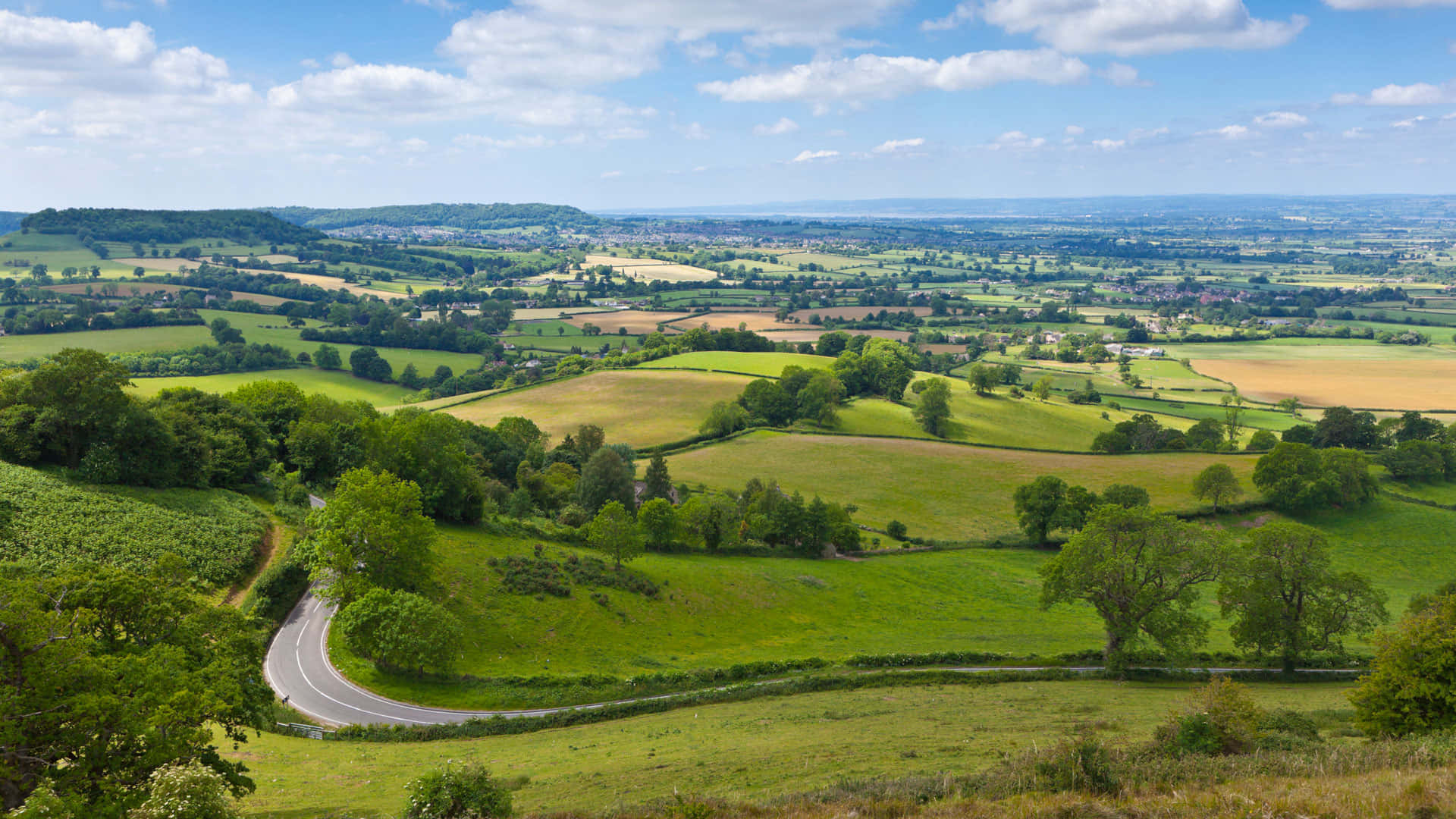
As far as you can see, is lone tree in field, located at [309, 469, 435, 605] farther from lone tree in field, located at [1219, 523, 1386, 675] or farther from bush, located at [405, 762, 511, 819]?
lone tree in field, located at [1219, 523, 1386, 675]

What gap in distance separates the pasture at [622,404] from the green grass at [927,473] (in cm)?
1137

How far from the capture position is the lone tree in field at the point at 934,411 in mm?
112812

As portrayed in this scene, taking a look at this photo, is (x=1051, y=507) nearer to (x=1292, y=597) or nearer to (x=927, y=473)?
(x=927, y=473)

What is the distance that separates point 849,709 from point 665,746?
10.6m

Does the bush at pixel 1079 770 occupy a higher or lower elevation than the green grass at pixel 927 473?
higher

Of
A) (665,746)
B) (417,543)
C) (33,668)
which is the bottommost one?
(665,746)

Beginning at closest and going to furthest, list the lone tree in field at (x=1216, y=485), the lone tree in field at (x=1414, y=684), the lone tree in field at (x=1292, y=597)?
the lone tree in field at (x=1414, y=684) < the lone tree in field at (x=1292, y=597) < the lone tree in field at (x=1216, y=485)

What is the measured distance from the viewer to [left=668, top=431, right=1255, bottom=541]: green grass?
81875 mm

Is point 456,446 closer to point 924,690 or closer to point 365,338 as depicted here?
point 924,690

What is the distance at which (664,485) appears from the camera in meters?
78.8

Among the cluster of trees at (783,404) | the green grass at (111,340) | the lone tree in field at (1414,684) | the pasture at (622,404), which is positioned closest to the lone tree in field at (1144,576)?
the lone tree in field at (1414,684)

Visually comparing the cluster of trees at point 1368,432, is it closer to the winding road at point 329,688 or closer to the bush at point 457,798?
the winding road at point 329,688

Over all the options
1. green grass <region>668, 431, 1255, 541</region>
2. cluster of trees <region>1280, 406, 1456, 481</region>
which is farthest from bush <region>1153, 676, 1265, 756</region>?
cluster of trees <region>1280, 406, 1456, 481</region>

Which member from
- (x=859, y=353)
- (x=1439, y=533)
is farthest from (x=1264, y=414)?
(x=859, y=353)
